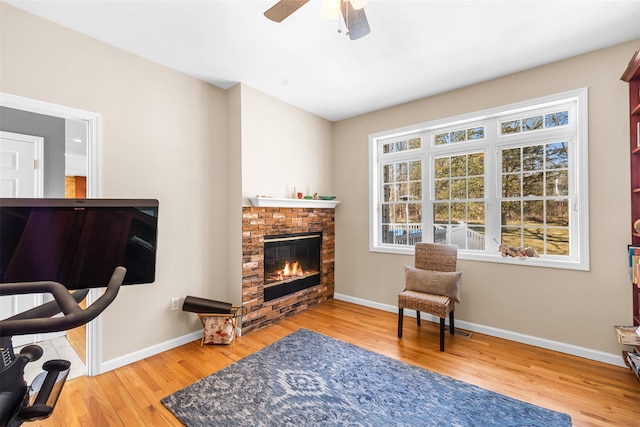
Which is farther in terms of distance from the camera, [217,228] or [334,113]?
[334,113]

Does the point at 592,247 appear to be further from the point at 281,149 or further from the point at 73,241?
the point at 73,241

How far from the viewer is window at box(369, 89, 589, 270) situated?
9.21 ft

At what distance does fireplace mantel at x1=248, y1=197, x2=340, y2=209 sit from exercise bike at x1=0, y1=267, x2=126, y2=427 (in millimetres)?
2183

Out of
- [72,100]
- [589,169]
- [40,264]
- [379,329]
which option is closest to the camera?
[40,264]

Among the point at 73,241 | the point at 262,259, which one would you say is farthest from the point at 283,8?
the point at 262,259

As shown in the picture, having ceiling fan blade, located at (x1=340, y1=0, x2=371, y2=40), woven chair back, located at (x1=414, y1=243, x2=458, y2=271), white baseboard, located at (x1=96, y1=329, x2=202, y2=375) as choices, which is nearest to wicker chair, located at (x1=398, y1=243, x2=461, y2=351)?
woven chair back, located at (x1=414, y1=243, x2=458, y2=271)

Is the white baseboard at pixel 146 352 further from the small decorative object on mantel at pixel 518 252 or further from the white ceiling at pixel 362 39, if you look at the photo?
the small decorative object on mantel at pixel 518 252

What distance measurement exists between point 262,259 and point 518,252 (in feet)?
9.10

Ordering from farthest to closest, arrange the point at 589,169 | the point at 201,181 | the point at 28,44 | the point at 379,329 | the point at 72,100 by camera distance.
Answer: the point at 379,329, the point at 201,181, the point at 589,169, the point at 72,100, the point at 28,44

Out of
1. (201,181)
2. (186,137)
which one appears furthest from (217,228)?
(186,137)

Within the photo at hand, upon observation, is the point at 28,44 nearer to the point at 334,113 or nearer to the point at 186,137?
the point at 186,137

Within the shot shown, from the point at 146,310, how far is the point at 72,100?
6.17 feet

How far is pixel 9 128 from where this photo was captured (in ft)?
8.66

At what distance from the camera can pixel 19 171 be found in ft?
8.86
